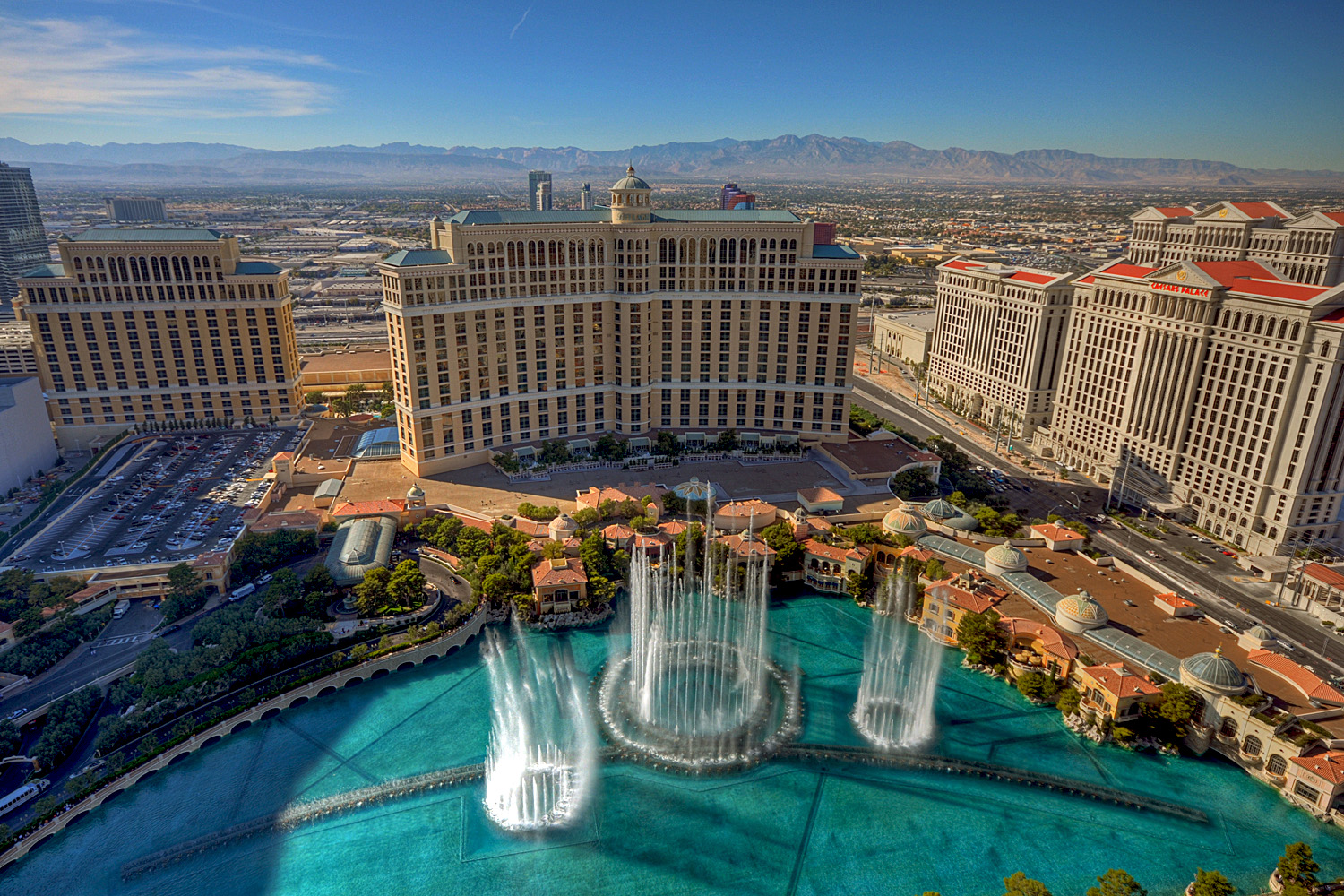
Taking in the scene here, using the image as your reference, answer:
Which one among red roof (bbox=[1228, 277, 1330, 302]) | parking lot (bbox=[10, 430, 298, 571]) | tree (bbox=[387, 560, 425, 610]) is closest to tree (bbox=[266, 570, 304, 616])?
tree (bbox=[387, 560, 425, 610])

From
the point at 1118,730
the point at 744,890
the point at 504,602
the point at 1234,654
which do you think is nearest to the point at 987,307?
the point at 1234,654

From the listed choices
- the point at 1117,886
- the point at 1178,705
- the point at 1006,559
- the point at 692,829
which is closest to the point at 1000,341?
the point at 1006,559

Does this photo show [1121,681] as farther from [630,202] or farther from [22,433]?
[22,433]

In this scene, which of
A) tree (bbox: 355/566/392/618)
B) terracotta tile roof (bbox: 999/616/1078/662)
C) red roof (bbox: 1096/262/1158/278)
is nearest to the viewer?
terracotta tile roof (bbox: 999/616/1078/662)

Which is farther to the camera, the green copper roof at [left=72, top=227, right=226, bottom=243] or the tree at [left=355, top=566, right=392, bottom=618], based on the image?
the green copper roof at [left=72, top=227, right=226, bottom=243]

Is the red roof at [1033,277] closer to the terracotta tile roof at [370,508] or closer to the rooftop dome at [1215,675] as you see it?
the rooftop dome at [1215,675]

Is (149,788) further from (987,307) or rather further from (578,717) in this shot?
(987,307)

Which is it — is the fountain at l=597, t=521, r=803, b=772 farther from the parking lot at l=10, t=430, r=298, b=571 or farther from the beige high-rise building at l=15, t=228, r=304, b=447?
the beige high-rise building at l=15, t=228, r=304, b=447

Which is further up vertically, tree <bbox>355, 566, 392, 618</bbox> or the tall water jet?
tree <bbox>355, 566, 392, 618</bbox>
